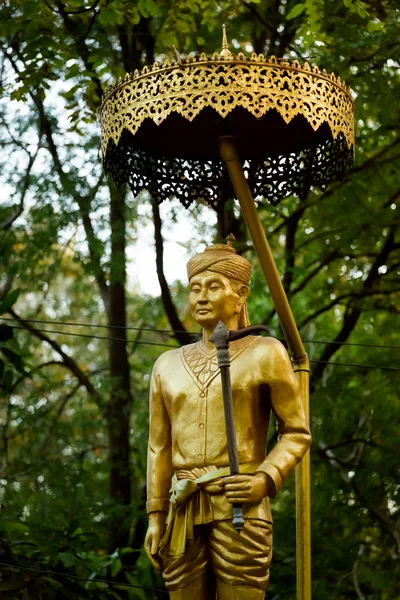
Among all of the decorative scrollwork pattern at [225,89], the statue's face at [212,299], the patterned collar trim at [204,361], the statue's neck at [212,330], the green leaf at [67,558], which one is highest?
the decorative scrollwork pattern at [225,89]

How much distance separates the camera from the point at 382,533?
1152cm

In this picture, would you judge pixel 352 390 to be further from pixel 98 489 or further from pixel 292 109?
pixel 292 109

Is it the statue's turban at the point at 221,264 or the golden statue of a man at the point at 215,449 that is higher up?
the statue's turban at the point at 221,264

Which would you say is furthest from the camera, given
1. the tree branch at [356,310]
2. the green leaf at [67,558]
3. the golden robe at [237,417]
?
the tree branch at [356,310]

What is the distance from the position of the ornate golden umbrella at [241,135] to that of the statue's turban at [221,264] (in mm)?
134

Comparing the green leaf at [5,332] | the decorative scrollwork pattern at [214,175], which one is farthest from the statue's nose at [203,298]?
the green leaf at [5,332]

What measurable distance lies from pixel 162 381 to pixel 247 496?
0.89 meters

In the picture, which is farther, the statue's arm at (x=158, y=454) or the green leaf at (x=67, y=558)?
the green leaf at (x=67, y=558)

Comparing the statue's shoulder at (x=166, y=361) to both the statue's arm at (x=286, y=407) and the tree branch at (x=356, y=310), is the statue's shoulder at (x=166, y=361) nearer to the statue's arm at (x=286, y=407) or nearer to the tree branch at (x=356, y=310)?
the statue's arm at (x=286, y=407)

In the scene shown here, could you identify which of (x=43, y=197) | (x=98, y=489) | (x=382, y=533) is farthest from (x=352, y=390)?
(x=43, y=197)

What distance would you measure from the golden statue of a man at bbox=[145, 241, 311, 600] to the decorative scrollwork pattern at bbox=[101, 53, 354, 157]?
2.59ft

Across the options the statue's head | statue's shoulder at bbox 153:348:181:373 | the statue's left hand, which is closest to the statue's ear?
the statue's head

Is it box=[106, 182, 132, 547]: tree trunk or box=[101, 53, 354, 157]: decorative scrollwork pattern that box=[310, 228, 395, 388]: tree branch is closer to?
box=[106, 182, 132, 547]: tree trunk

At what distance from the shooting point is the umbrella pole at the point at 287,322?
6707 mm
